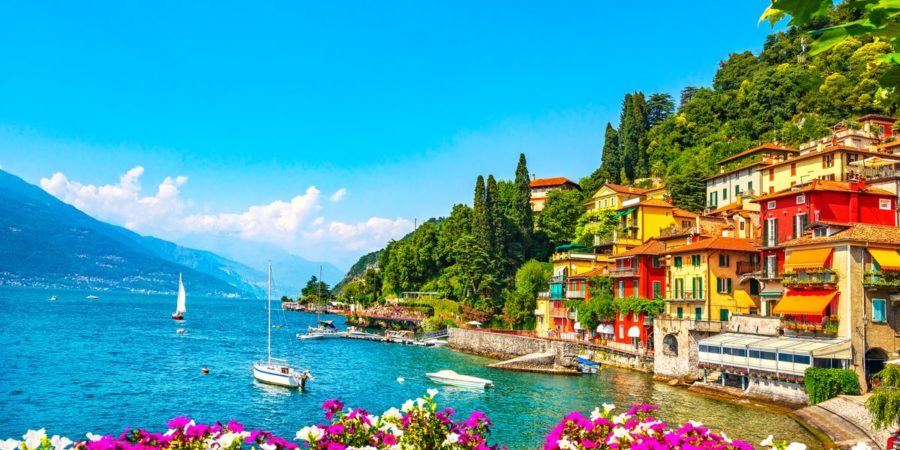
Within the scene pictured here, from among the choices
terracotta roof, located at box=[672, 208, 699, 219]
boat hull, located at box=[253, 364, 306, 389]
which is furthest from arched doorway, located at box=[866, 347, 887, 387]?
boat hull, located at box=[253, 364, 306, 389]

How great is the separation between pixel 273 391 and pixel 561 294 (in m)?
32.8

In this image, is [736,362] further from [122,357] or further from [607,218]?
[122,357]

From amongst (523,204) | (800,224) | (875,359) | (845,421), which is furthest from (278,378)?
(523,204)

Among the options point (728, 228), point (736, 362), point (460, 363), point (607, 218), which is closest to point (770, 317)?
point (736, 362)

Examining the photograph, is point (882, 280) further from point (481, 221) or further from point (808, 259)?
point (481, 221)

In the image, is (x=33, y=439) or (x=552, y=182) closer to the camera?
(x=33, y=439)

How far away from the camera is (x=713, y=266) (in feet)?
158

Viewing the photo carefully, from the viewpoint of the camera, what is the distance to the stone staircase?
27.2 meters

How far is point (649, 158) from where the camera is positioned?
318ft

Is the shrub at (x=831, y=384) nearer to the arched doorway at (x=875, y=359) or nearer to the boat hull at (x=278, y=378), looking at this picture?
the arched doorway at (x=875, y=359)

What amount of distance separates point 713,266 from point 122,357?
5279 centimetres

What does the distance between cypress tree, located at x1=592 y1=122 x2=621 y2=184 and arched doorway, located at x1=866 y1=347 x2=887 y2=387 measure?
6473cm

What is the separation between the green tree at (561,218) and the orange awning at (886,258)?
51.7 metres

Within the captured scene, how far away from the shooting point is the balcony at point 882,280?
3556 centimetres
